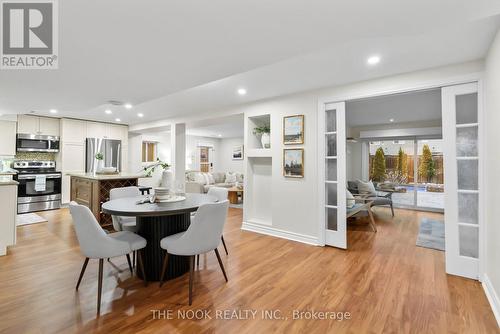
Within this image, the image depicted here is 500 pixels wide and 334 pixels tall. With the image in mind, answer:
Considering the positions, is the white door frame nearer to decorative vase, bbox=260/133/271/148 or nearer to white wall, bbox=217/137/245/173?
decorative vase, bbox=260/133/271/148

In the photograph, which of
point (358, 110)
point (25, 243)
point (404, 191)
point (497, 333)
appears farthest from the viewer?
point (404, 191)

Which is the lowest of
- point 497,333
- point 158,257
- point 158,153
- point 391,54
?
point 497,333

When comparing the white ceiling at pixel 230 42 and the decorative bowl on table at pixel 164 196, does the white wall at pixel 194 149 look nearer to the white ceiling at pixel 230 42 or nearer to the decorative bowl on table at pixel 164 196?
the white ceiling at pixel 230 42

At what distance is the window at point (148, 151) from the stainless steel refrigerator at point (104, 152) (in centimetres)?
143

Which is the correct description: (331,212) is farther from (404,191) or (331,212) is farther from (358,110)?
(404,191)

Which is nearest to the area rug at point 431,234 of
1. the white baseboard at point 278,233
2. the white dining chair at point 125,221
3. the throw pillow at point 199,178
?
the white baseboard at point 278,233

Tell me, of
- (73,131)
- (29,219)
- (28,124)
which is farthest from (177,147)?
(28,124)

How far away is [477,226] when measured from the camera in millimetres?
2504

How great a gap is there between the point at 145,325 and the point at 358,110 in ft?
17.5

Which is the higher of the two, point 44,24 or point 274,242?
point 44,24

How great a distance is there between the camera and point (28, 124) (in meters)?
5.62

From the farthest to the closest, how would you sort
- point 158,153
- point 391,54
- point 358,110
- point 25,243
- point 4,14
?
point 158,153 → point 358,110 → point 25,243 → point 391,54 → point 4,14

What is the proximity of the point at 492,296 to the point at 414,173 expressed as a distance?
205 inches

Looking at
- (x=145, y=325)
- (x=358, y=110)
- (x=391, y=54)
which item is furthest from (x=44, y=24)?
(x=358, y=110)
